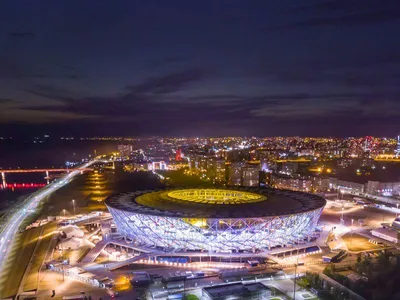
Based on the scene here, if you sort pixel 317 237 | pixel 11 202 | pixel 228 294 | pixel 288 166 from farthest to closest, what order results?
pixel 288 166
pixel 11 202
pixel 317 237
pixel 228 294

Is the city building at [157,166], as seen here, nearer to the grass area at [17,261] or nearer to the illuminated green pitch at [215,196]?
the illuminated green pitch at [215,196]

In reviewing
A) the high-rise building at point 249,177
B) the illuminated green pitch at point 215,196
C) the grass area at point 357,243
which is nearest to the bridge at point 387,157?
the high-rise building at point 249,177

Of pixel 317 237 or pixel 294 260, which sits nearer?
pixel 294 260

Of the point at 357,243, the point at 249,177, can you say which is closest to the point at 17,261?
the point at 357,243

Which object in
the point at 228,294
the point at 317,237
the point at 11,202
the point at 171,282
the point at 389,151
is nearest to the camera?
the point at 228,294

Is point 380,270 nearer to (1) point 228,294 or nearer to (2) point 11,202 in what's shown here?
(1) point 228,294

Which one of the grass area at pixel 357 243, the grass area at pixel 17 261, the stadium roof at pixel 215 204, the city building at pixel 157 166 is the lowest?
the grass area at pixel 17 261

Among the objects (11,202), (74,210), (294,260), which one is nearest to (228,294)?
(294,260)

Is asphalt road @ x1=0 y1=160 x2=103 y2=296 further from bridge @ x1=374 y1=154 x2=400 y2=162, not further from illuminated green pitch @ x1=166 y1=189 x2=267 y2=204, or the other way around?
bridge @ x1=374 y1=154 x2=400 y2=162
